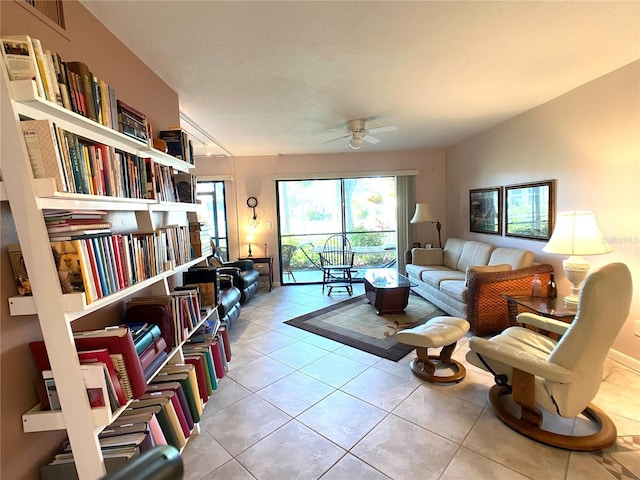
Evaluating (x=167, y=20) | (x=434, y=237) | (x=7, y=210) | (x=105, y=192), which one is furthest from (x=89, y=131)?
(x=434, y=237)

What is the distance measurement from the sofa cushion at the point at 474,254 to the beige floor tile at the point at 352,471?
3258mm

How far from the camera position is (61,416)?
1.17 meters

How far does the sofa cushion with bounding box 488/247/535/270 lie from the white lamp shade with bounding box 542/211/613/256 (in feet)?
3.10

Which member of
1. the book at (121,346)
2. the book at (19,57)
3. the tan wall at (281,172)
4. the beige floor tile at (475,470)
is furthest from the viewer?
the tan wall at (281,172)

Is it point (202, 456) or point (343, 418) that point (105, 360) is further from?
point (343, 418)

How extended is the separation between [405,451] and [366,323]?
2.02m

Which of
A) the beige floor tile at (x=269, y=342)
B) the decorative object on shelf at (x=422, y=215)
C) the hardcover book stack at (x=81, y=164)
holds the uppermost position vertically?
the hardcover book stack at (x=81, y=164)

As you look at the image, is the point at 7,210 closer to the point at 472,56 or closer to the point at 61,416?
the point at 61,416

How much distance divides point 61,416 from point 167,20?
6.56 ft

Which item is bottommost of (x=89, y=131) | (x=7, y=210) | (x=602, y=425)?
(x=602, y=425)

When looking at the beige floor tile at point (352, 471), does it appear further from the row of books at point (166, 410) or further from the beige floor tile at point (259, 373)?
the beige floor tile at point (259, 373)

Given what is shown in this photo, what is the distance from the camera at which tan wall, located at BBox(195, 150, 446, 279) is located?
5789 millimetres

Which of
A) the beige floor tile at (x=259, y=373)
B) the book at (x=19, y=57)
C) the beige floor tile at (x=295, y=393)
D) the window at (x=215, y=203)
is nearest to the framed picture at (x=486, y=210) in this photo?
the beige floor tile at (x=295, y=393)

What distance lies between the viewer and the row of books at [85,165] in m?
1.08
